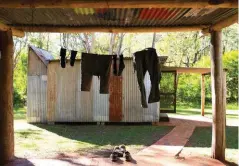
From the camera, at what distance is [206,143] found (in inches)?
374

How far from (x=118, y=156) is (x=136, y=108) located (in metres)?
6.09

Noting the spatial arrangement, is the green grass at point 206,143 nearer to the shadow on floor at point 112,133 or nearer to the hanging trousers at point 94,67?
the shadow on floor at point 112,133

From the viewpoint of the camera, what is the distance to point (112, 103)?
1329 centimetres

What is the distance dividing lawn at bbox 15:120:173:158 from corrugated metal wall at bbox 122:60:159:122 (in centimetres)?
70

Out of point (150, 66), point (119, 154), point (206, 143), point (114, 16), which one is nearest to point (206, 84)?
point (206, 143)

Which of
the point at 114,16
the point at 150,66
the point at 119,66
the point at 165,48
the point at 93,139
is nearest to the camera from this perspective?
the point at 114,16

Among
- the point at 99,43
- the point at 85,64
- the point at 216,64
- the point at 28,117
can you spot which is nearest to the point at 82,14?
the point at 85,64

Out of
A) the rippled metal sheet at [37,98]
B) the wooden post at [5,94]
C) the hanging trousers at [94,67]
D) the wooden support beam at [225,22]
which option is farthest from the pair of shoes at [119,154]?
the rippled metal sheet at [37,98]

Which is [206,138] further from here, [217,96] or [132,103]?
[132,103]

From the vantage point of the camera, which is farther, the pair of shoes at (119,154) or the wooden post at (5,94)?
the pair of shoes at (119,154)

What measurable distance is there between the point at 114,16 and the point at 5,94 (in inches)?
113

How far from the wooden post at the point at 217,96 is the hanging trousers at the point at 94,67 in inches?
90.1

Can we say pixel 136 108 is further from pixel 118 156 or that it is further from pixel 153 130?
pixel 118 156

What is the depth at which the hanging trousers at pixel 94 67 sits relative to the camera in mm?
6859
